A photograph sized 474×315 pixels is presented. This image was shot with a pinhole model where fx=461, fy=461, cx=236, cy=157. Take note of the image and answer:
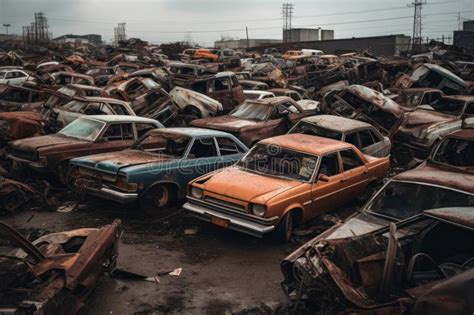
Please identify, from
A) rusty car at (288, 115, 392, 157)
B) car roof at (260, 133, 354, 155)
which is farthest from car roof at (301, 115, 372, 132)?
car roof at (260, 133, 354, 155)

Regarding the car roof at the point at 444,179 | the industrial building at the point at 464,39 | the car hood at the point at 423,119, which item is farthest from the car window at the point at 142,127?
the industrial building at the point at 464,39

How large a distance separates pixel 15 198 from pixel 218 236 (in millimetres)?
3738

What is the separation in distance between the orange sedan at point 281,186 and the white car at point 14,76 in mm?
15783

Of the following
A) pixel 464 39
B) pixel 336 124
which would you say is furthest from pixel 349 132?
pixel 464 39

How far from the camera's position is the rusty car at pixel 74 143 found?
29.0 feet

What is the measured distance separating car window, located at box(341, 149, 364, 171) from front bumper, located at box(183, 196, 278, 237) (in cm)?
225

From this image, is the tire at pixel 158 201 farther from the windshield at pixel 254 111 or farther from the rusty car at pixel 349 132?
the windshield at pixel 254 111

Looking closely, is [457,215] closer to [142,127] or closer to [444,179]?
[444,179]

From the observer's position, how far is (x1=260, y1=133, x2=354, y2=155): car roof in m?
7.77

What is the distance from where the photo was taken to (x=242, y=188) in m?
6.97

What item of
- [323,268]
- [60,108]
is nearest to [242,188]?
[323,268]

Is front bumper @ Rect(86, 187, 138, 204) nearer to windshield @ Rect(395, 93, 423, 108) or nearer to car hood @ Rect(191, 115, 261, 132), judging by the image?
car hood @ Rect(191, 115, 261, 132)

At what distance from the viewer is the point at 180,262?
21.4 feet

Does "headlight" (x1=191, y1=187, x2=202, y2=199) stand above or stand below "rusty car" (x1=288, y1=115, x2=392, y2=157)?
below
